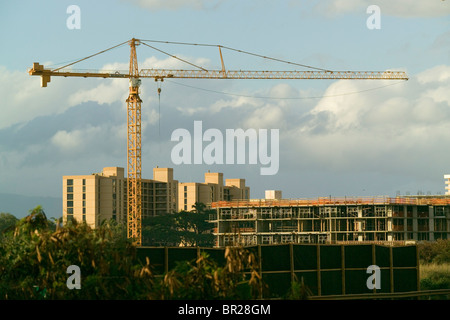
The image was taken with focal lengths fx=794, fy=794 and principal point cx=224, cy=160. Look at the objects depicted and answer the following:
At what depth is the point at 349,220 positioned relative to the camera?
158m

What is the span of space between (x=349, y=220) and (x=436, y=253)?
46105 millimetres

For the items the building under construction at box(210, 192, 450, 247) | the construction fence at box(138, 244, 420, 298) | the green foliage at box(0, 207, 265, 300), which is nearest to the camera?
the green foliage at box(0, 207, 265, 300)

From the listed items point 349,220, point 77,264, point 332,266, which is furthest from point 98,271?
point 349,220

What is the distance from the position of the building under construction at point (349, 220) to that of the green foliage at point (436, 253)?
36.5 meters

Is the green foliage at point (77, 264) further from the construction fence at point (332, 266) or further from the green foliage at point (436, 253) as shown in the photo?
the green foliage at point (436, 253)

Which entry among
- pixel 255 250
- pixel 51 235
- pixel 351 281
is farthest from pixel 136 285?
pixel 351 281

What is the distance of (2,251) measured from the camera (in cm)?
2261

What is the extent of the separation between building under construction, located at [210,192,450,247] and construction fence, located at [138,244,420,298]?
117 meters

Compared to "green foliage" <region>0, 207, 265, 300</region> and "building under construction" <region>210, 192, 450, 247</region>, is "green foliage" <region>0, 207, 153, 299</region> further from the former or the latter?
"building under construction" <region>210, 192, 450, 247</region>

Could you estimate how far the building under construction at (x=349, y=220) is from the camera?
155 metres

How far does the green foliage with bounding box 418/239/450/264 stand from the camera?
10412 cm

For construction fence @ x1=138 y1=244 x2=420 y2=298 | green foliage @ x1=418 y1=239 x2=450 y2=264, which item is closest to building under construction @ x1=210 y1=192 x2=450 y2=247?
green foliage @ x1=418 y1=239 x2=450 y2=264
